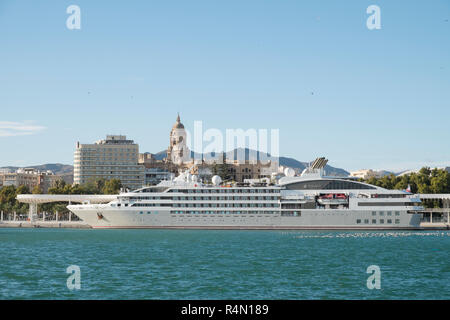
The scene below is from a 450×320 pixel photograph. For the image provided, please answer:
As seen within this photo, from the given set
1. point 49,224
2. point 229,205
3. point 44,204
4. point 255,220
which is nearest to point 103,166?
point 44,204

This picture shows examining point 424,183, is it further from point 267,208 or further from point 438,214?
point 267,208

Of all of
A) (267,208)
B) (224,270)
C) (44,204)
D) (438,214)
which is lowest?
(438,214)

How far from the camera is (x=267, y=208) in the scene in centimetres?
9175

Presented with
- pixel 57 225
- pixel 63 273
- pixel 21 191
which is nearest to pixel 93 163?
pixel 21 191

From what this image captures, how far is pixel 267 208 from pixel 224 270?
5120cm

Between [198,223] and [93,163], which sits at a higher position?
[93,163]

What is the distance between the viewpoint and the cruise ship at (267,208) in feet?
295

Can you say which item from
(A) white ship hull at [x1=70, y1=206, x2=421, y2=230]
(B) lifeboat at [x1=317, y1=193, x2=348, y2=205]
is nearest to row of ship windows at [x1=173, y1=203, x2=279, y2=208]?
(A) white ship hull at [x1=70, y1=206, x2=421, y2=230]

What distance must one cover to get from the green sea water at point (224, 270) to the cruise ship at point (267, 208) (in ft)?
86.2

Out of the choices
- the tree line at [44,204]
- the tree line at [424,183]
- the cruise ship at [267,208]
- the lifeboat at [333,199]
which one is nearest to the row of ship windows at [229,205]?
the cruise ship at [267,208]

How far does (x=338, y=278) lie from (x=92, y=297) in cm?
1464

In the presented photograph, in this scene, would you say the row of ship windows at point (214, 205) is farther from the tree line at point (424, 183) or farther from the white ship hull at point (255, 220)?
the tree line at point (424, 183)

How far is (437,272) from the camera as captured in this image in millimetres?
41469
